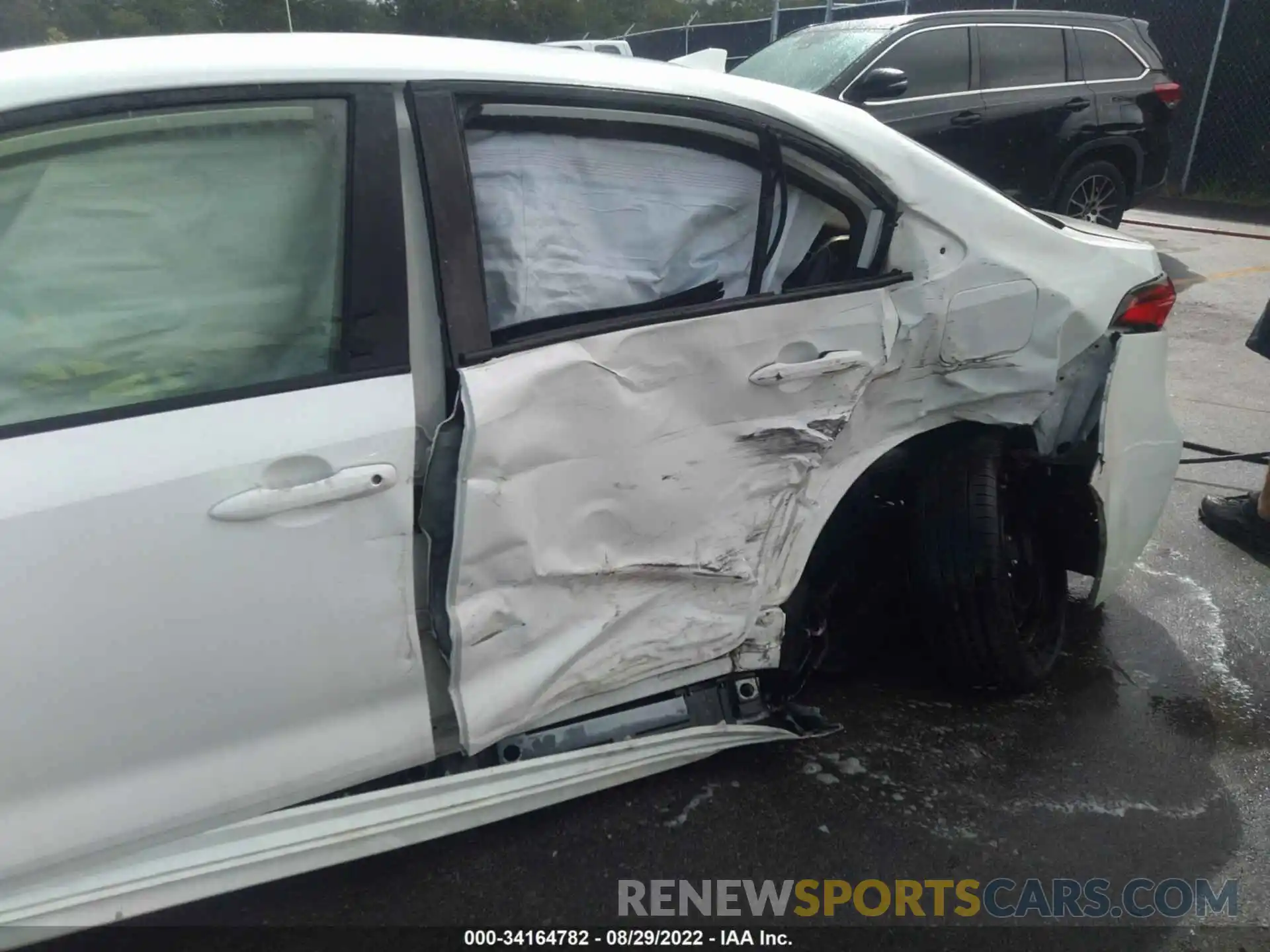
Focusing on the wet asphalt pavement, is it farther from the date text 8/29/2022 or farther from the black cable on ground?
the black cable on ground

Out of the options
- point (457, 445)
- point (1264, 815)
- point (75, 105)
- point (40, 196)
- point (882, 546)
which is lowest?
point (1264, 815)

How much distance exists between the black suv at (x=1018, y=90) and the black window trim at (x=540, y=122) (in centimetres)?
453

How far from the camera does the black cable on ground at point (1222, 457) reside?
4230 mm

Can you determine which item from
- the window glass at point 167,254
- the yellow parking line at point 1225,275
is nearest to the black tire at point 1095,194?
the yellow parking line at point 1225,275

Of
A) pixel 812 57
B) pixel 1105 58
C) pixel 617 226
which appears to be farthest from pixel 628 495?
pixel 1105 58

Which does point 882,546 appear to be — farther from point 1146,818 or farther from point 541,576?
point 541,576

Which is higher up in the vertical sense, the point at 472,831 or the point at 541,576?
the point at 541,576

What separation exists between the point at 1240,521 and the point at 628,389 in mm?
3075

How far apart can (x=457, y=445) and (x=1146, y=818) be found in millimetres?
1918

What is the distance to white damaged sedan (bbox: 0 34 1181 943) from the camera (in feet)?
5.28

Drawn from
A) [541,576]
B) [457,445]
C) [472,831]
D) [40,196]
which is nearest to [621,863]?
[472,831]

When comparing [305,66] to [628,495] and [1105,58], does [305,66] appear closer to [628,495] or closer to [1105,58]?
[628,495]

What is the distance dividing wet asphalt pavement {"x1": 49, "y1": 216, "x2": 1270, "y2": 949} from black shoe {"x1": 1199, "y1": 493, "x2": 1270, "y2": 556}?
66 cm

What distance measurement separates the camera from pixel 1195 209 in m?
12.4
